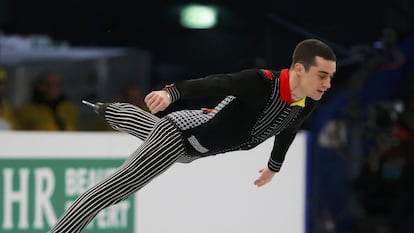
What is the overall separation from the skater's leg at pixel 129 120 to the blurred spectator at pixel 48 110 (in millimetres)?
1127

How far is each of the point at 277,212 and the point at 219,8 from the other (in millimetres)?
1015

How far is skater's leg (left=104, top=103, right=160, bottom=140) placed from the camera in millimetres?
4059

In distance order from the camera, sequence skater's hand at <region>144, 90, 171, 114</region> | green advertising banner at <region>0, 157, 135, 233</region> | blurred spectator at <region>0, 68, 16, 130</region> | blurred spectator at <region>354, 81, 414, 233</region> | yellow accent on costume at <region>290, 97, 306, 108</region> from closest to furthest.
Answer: skater's hand at <region>144, 90, 171, 114</region>, yellow accent on costume at <region>290, 97, 306, 108</region>, green advertising banner at <region>0, 157, 135, 233</region>, blurred spectator at <region>0, 68, 16, 130</region>, blurred spectator at <region>354, 81, 414, 233</region>

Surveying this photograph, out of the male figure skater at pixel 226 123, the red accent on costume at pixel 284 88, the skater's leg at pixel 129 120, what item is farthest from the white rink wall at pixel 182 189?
the red accent on costume at pixel 284 88

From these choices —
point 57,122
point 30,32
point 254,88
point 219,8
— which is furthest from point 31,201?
point 254,88

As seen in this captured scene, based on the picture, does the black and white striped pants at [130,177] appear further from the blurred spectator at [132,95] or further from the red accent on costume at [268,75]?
the blurred spectator at [132,95]

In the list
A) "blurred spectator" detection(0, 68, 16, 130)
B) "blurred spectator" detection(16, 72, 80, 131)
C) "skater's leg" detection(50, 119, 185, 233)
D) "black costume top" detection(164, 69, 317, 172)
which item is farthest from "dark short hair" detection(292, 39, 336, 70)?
"blurred spectator" detection(0, 68, 16, 130)

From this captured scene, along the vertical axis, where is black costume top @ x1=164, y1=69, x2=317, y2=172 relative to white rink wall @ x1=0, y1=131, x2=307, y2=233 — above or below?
above

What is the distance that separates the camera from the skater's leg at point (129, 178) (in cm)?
386

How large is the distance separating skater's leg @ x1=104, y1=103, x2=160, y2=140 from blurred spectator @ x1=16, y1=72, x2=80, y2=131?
1.13m

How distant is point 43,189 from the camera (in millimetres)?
5012

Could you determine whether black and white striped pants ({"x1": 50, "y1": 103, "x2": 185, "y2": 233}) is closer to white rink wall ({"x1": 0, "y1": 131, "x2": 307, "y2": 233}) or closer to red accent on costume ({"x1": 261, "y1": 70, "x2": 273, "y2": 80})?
red accent on costume ({"x1": 261, "y1": 70, "x2": 273, "y2": 80})

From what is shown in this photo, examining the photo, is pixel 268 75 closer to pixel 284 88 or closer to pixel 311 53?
pixel 284 88

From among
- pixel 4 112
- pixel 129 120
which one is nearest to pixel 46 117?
pixel 4 112
